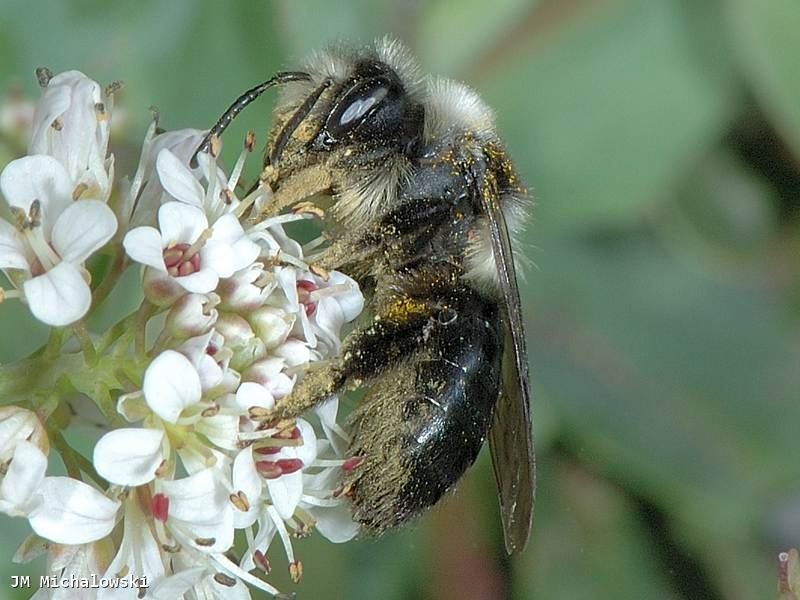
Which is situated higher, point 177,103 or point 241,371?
point 241,371

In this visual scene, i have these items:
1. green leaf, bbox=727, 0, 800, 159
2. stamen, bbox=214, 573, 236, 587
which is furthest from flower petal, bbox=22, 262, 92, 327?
green leaf, bbox=727, 0, 800, 159

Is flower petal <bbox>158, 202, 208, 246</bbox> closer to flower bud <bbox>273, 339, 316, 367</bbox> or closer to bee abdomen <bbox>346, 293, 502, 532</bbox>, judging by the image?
flower bud <bbox>273, 339, 316, 367</bbox>

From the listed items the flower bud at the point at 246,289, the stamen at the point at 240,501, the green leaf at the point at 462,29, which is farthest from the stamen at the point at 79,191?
the green leaf at the point at 462,29

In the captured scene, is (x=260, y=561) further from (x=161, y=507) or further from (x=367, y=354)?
(x=367, y=354)

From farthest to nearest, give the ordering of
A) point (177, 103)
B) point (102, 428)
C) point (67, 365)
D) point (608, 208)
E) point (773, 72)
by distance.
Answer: point (608, 208) → point (773, 72) → point (177, 103) → point (102, 428) → point (67, 365)

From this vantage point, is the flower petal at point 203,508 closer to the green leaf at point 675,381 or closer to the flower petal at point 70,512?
the flower petal at point 70,512

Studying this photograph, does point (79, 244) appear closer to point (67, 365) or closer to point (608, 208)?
point (67, 365)

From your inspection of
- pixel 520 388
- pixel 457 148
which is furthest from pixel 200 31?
pixel 520 388
